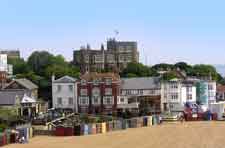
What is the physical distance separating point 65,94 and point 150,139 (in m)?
22.9

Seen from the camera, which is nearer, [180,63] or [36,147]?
[36,147]

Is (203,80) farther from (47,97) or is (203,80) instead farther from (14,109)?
(14,109)

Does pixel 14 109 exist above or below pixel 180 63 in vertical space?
below

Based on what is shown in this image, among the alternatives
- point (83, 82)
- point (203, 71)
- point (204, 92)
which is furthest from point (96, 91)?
→ point (203, 71)

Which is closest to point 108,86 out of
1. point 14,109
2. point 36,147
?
point 14,109

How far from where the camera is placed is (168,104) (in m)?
61.6

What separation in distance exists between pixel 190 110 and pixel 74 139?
2151 cm

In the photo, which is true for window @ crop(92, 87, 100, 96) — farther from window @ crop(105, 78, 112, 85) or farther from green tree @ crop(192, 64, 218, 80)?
green tree @ crop(192, 64, 218, 80)

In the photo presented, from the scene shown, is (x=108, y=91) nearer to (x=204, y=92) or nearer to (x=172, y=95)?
(x=172, y=95)

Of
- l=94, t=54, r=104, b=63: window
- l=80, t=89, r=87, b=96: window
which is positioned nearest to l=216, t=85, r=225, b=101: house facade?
l=80, t=89, r=87, b=96: window

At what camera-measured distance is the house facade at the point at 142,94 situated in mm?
59938

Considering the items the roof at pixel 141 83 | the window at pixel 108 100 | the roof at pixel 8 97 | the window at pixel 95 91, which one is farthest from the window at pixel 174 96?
the roof at pixel 8 97

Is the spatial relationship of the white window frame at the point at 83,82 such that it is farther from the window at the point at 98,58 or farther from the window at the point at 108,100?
the window at the point at 98,58

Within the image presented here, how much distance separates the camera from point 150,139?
39625 mm
